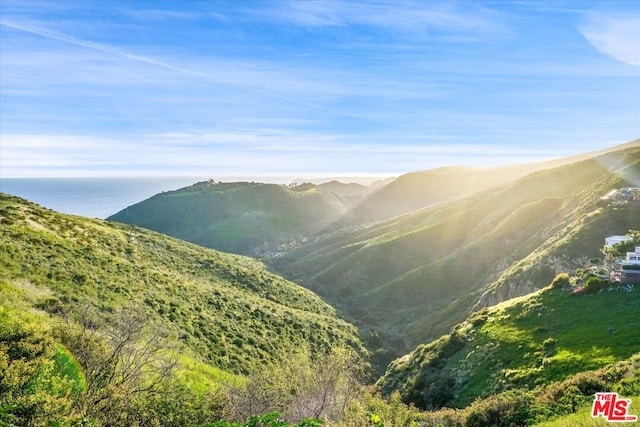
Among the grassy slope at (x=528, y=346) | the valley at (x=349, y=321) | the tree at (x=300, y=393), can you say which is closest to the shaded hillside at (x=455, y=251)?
the valley at (x=349, y=321)

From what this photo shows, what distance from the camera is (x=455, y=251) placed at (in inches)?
3846

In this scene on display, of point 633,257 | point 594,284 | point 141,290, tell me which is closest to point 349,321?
point 594,284

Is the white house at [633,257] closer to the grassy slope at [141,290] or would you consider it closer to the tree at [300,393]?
the tree at [300,393]

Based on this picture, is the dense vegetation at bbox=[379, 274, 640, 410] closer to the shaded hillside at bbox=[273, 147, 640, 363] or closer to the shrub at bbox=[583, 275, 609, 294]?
the shrub at bbox=[583, 275, 609, 294]

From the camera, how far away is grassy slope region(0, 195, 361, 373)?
86.1 feet

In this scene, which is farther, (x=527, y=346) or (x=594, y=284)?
(x=594, y=284)

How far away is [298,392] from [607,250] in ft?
127

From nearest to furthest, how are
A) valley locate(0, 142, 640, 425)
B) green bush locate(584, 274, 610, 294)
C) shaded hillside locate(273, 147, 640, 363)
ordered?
1. valley locate(0, 142, 640, 425)
2. green bush locate(584, 274, 610, 294)
3. shaded hillside locate(273, 147, 640, 363)

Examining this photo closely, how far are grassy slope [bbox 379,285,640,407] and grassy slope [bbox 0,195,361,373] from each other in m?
14.3

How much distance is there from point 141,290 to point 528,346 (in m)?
32.0

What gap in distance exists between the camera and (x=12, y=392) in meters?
9.29

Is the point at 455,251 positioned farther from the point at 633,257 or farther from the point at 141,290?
the point at 141,290

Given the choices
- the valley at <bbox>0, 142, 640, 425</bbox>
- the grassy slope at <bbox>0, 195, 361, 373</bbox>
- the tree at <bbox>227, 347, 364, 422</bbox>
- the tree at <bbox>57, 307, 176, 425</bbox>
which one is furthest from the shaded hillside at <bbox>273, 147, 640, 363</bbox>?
the tree at <bbox>57, 307, 176, 425</bbox>

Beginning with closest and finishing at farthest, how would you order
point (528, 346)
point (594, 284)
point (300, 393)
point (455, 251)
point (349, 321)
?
point (300, 393), point (528, 346), point (594, 284), point (349, 321), point (455, 251)
